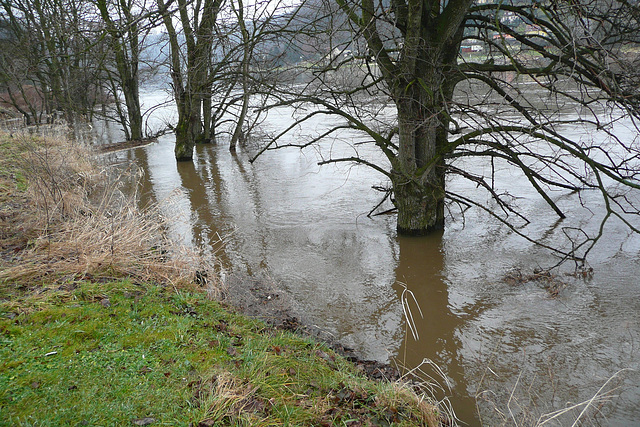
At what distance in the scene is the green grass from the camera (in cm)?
319

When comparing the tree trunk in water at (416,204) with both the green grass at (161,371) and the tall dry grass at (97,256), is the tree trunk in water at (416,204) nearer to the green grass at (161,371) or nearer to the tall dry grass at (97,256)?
the tall dry grass at (97,256)

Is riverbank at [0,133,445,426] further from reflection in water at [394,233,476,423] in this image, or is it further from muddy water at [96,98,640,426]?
muddy water at [96,98,640,426]

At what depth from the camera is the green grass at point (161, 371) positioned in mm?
3186

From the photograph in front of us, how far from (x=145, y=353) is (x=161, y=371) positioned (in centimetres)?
32

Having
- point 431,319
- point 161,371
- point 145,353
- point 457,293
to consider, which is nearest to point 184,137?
point 457,293

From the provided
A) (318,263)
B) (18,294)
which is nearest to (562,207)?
(318,263)

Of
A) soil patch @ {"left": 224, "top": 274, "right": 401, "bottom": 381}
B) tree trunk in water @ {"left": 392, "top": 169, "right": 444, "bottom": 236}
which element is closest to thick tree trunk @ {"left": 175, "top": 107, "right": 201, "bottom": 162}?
tree trunk in water @ {"left": 392, "top": 169, "right": 444, "bottom": 236}

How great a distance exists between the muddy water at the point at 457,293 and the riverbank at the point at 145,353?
89 cm

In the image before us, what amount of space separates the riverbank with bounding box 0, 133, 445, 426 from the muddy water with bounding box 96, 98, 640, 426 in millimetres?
887

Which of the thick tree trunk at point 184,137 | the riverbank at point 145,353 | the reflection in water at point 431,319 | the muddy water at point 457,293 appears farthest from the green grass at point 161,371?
the thick tree trunk at point 184,137

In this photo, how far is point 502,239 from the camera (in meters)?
7.97

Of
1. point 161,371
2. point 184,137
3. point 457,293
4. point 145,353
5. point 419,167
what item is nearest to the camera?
point 161,371

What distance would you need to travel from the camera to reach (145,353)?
3.94 metres

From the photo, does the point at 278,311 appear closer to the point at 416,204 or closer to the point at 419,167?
the point at 416,204
